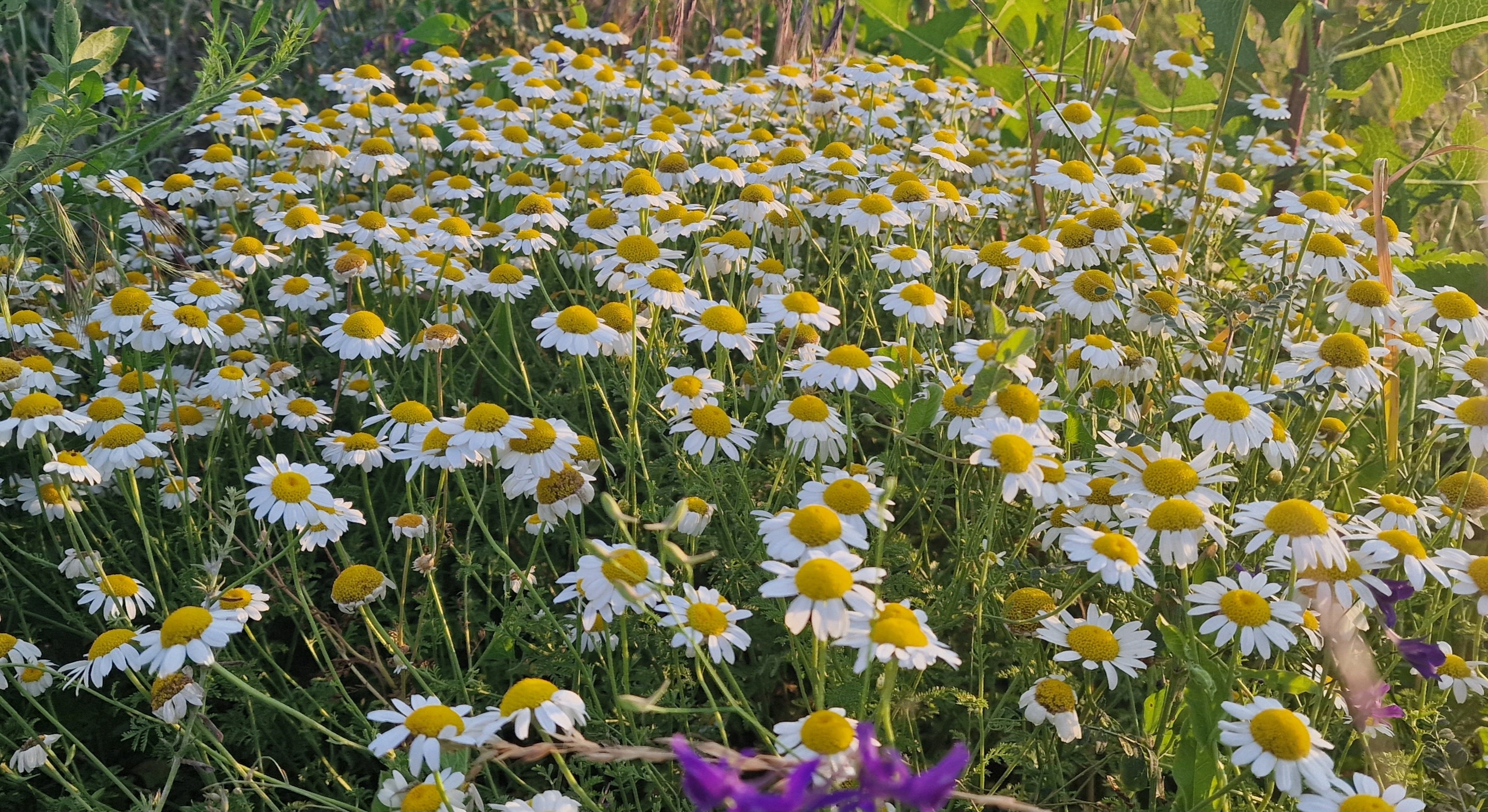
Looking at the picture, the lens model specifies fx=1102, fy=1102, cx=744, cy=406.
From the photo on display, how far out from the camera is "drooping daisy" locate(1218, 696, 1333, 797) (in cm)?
138

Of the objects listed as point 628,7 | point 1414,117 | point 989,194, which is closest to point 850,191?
point 989,194

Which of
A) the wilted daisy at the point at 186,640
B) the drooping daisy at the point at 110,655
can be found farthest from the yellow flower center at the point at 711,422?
the drooping daisy at the point at 110,655

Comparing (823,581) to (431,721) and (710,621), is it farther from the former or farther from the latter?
(431,721)

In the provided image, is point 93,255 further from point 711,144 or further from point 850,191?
point 850,191

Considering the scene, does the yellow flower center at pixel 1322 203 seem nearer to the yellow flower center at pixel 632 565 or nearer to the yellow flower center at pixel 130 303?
the yellow flower center at pixel 632 565

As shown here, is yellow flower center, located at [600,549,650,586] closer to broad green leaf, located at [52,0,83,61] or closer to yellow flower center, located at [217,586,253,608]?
yellow flower center, located at [217,586,253,608]

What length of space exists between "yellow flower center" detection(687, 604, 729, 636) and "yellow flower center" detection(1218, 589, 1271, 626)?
2.57 ft

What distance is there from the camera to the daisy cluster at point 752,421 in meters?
1.68

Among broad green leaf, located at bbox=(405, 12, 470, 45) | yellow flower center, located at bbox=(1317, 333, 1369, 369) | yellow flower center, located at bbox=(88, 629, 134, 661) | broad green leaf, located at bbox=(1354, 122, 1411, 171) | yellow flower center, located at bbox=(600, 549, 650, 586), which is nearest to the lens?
yellow flower center, located at bbox=(600, 549, 650, 586)

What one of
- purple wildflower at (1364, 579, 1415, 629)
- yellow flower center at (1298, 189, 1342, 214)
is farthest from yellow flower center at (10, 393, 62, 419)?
yellow flower center at (1298, 189, 1342, 214)

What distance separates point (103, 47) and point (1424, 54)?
4033mm

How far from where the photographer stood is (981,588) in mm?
1965

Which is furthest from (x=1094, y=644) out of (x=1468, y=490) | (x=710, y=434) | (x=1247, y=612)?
(x=1468, y=490)

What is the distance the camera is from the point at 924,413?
196cm
